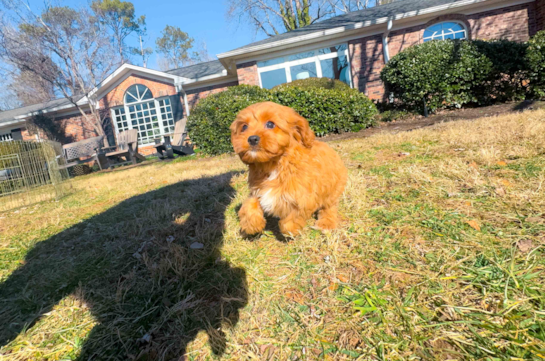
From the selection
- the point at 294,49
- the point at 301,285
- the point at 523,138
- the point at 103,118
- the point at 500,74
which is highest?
the point at 294,49

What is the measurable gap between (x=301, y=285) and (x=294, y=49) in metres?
14.6

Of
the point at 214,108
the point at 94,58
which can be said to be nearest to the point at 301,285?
the point at 214,108

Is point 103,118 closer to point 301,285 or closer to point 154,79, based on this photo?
point 154,79

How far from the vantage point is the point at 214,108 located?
9969 mm

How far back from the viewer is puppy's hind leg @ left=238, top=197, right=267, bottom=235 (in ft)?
7.79

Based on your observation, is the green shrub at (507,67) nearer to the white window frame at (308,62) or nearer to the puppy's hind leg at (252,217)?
the white window frame at (308,62)

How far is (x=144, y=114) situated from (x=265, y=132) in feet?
62.9

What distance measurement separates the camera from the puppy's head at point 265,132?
2055 mm

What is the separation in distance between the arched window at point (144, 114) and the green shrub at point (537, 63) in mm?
17998

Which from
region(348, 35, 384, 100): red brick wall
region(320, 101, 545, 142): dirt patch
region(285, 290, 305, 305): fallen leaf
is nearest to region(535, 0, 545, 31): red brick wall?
region(320, 101, 545, 142): dirt patch

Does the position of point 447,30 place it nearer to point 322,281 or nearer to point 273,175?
point 273,175

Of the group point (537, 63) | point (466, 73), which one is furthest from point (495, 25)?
point (466, 73)

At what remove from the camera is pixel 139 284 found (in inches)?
86.5

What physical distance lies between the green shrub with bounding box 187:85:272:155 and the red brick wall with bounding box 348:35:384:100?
6072 mm
